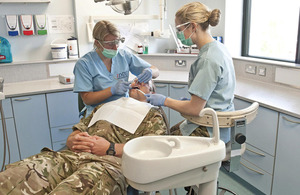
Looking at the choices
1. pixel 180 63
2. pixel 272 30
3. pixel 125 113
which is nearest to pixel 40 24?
pixel 180 63

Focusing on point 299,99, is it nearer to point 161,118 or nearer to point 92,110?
point 161,118

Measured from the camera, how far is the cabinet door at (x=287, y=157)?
1907mm

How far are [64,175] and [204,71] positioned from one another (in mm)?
906

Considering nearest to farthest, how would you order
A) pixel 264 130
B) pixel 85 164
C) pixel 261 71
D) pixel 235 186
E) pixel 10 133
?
pixel 85 164 < pixel 264 130 < pixel 235 186 < pixel 10 133 < pixel 261 71

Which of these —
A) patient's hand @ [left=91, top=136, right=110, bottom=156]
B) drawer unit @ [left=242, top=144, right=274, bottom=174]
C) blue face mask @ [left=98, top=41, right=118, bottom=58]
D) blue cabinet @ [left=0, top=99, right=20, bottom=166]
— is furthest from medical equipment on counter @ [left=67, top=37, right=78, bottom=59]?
drawer unit @ [left=242, top=144, right=274, bottom=174]

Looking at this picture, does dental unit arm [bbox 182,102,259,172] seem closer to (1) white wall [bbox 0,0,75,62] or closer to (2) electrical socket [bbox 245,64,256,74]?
(2) electrical socket [bbox 245,64,256,74]

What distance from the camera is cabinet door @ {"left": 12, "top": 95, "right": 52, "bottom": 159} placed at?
2619 millimetres

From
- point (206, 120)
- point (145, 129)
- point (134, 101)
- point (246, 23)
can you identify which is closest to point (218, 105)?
point (206, 120)

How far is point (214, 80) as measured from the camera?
144 centimetres

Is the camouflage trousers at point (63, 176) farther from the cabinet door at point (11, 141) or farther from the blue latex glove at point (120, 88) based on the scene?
the cabinet door at point (11, 141)

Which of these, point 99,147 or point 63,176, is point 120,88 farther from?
point 63,176

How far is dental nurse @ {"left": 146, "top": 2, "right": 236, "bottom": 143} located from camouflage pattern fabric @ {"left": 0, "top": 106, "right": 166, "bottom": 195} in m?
0.49

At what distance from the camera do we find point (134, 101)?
1.89m

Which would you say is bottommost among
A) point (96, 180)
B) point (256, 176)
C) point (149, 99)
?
point (256, 176)
